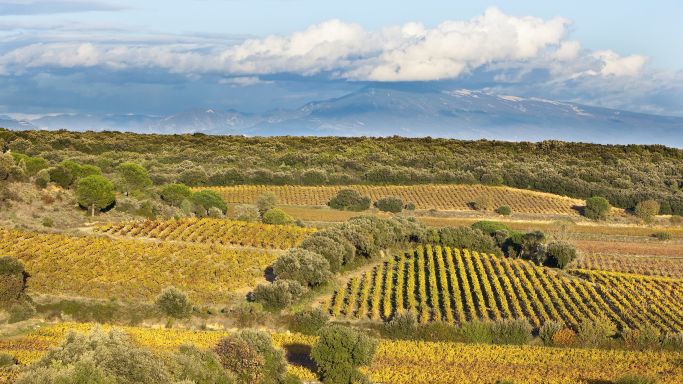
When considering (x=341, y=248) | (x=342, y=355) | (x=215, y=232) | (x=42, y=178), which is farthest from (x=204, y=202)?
(x=342, y=355)

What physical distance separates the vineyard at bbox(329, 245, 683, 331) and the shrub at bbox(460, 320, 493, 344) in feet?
8.64

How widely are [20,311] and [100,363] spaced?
59.8 feet

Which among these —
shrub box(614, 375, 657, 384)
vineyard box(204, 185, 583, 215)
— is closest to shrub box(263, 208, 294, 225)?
vineyard box(204, 185, 583, 215)

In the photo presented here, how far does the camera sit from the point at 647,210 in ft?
252

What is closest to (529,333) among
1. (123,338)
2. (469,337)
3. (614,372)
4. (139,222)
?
(469,337)

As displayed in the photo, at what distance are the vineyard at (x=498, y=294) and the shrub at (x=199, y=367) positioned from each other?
48.7 ft

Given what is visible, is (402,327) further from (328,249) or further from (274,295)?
(328,249)

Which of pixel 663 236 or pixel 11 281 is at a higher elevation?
pixel 11 281

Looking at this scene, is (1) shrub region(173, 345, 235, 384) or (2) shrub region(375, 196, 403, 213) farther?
(2) shrub region(375, 196, 403, 213)

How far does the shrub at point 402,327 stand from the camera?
31875 mm

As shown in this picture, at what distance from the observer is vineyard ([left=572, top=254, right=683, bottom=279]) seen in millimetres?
52406

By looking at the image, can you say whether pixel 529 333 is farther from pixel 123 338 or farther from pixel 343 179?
pixel 343 179

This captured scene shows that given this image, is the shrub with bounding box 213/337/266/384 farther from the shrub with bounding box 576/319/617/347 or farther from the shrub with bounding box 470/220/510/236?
the shrub with bounding box 470/220/510/236

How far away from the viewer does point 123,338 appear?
737 inches
